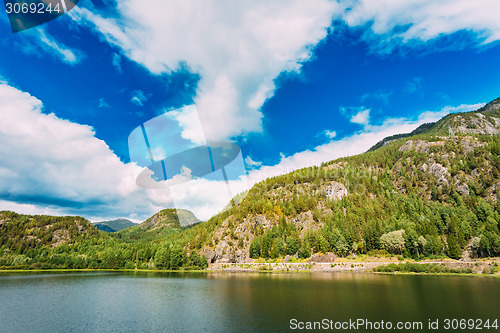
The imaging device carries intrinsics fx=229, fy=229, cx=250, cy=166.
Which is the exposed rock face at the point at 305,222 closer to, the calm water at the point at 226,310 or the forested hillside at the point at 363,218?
the forested hillside at the point at 363,218

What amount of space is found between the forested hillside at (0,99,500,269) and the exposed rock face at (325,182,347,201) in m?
0.73

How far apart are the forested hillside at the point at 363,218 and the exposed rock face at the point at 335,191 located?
73 centimetres

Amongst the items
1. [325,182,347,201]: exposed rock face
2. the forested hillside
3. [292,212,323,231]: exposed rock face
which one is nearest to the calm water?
the forested hillside

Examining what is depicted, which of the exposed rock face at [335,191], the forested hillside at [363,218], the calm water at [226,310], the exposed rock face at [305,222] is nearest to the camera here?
the calm water at [226,310]

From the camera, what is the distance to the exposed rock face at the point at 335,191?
565 feet

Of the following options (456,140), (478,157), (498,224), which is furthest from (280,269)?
(456,140)

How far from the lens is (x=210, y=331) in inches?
934

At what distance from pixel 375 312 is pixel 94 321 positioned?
114 ft

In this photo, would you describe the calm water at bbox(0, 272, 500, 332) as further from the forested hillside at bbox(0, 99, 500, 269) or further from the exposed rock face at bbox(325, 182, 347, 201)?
the exposed rock face at bbox(325, 182, 347, 201)

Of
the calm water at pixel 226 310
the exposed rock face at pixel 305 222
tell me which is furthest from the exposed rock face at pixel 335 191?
the calm water at pixel 226 310

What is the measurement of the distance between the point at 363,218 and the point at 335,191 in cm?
4669

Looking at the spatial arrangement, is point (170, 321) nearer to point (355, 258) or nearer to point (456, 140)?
point (355, 258)

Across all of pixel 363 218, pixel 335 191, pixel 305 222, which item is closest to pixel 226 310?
pixel 363 218

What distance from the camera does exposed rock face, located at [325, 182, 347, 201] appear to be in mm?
172175
